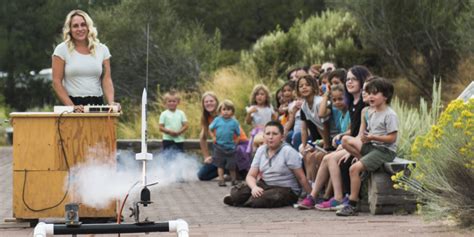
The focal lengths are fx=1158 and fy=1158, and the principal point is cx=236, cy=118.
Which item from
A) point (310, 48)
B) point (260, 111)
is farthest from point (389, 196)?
point (310, 48)

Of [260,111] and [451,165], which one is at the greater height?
[260,111]

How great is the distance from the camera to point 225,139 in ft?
54.7

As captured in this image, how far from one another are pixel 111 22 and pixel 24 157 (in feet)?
59.4

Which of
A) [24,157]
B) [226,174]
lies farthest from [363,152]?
[226,174]

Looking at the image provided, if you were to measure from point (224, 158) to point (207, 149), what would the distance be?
1.07 m

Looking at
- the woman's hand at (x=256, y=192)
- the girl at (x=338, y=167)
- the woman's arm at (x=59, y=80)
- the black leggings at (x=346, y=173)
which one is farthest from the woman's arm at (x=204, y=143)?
the woman's arm at (x=59, y=80)

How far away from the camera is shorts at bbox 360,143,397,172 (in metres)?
11.8

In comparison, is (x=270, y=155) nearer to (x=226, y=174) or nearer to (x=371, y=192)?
(x=371, y=192)

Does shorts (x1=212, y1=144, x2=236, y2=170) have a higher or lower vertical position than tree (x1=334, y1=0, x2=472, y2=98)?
lower

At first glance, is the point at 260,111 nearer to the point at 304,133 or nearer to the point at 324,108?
the point at 304,133

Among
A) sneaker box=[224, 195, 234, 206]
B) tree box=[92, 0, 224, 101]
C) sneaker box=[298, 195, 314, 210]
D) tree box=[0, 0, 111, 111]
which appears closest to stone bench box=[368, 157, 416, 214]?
sneaker box=[298, 195, 314, 210]

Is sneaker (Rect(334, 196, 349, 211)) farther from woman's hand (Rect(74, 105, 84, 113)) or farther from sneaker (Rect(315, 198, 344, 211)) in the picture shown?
woman's hand (Rect(74, 105, 84, 113))

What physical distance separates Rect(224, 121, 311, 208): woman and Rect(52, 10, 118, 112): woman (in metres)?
2.41

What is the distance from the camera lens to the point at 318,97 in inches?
544
